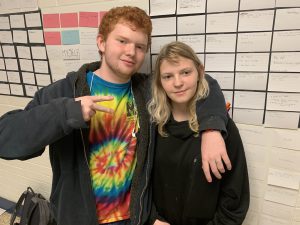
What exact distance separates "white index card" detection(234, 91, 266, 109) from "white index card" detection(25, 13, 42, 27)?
46.6 inches

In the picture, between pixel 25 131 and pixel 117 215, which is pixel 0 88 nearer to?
pixel 25 131

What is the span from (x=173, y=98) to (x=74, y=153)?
45 centimetres

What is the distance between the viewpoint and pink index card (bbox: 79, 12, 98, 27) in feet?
4.35

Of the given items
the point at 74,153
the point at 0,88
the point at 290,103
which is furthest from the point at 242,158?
the point at 0,88

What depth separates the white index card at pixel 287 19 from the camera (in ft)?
3.14

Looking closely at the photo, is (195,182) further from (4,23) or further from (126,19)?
(4,23)

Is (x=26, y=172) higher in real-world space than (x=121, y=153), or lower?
lower

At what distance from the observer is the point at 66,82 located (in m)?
1.03

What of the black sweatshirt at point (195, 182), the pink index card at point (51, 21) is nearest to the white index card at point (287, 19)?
the black sweatshirt at point (195, 182)

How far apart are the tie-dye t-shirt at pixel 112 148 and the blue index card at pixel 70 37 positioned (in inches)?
18.2

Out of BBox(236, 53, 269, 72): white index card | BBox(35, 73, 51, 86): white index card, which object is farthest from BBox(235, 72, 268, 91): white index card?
BBox(35, 73, 51, 86): white index card

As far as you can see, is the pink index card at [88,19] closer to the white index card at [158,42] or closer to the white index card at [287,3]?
the white index card at [158,42]

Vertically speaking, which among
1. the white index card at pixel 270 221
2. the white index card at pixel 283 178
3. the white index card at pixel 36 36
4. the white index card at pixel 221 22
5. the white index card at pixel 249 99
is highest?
the white index card at pixel 221 22

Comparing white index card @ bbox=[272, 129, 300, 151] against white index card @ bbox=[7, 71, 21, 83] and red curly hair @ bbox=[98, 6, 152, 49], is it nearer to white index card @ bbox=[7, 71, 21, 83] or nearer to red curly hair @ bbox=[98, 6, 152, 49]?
red curly hair @ bbox=[98, 6, 152, 49]
